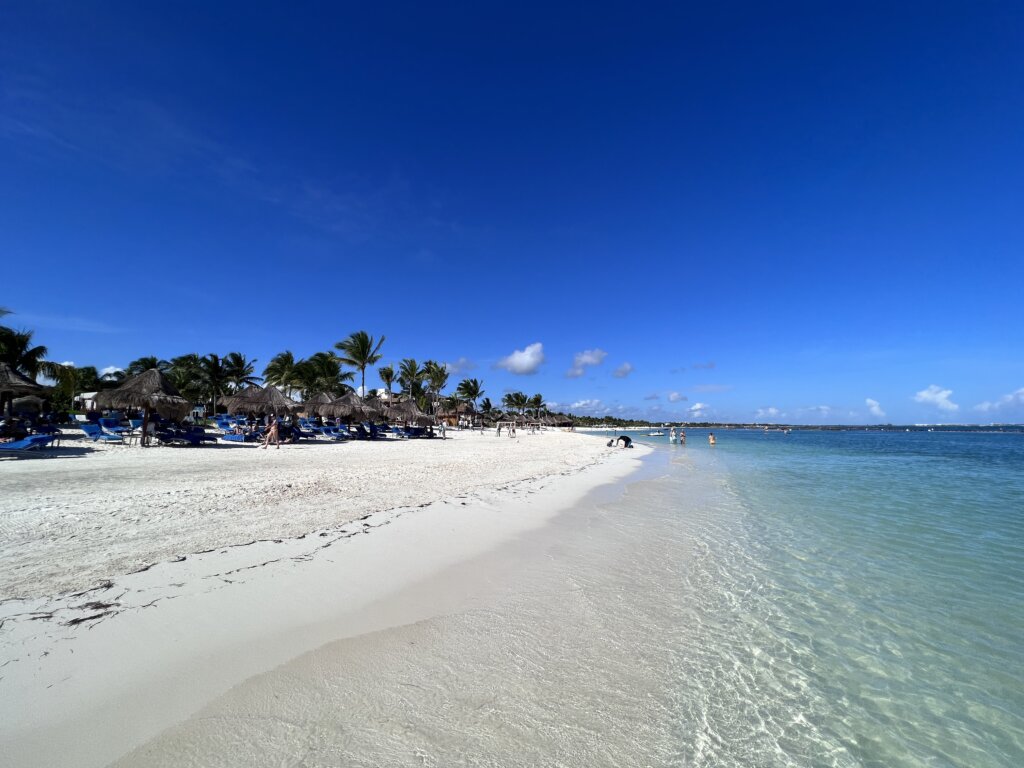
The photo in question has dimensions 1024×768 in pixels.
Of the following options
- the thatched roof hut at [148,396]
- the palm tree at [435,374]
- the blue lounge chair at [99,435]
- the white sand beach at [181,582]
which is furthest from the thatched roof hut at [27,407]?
the palm tree at [435,374]

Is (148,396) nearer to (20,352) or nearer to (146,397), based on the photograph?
(146,397)

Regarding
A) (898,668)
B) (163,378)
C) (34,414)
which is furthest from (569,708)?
(34,414)

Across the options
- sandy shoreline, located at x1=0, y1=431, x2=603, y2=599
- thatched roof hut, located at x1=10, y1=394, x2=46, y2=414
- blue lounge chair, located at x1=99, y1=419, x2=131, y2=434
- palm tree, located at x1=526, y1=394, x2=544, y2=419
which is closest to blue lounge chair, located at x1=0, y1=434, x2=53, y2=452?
sandy shoreline, located at x1=0, y1=431, x2=603, y2=599

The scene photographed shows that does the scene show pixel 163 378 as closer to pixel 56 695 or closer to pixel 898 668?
pixel 56 695

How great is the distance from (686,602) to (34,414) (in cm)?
3466

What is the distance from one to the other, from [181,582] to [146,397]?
55.3 ft

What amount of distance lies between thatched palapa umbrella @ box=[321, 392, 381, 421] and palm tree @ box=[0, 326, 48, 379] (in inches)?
580

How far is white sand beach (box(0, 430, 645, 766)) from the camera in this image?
102 inches

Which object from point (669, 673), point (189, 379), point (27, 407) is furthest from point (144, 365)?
point (669, 673)

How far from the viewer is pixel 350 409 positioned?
2753cm

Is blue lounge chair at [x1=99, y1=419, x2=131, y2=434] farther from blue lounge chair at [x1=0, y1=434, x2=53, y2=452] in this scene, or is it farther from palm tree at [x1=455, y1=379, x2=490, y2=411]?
palm tree at [x1=455, y1=379, x2=490, y2=411]

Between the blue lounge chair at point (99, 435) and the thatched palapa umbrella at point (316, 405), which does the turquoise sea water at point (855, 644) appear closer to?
the blue lounge chair at point (99, 435)

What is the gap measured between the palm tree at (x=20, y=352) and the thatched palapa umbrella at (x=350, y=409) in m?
14.7

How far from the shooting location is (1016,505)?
10.8 meters
